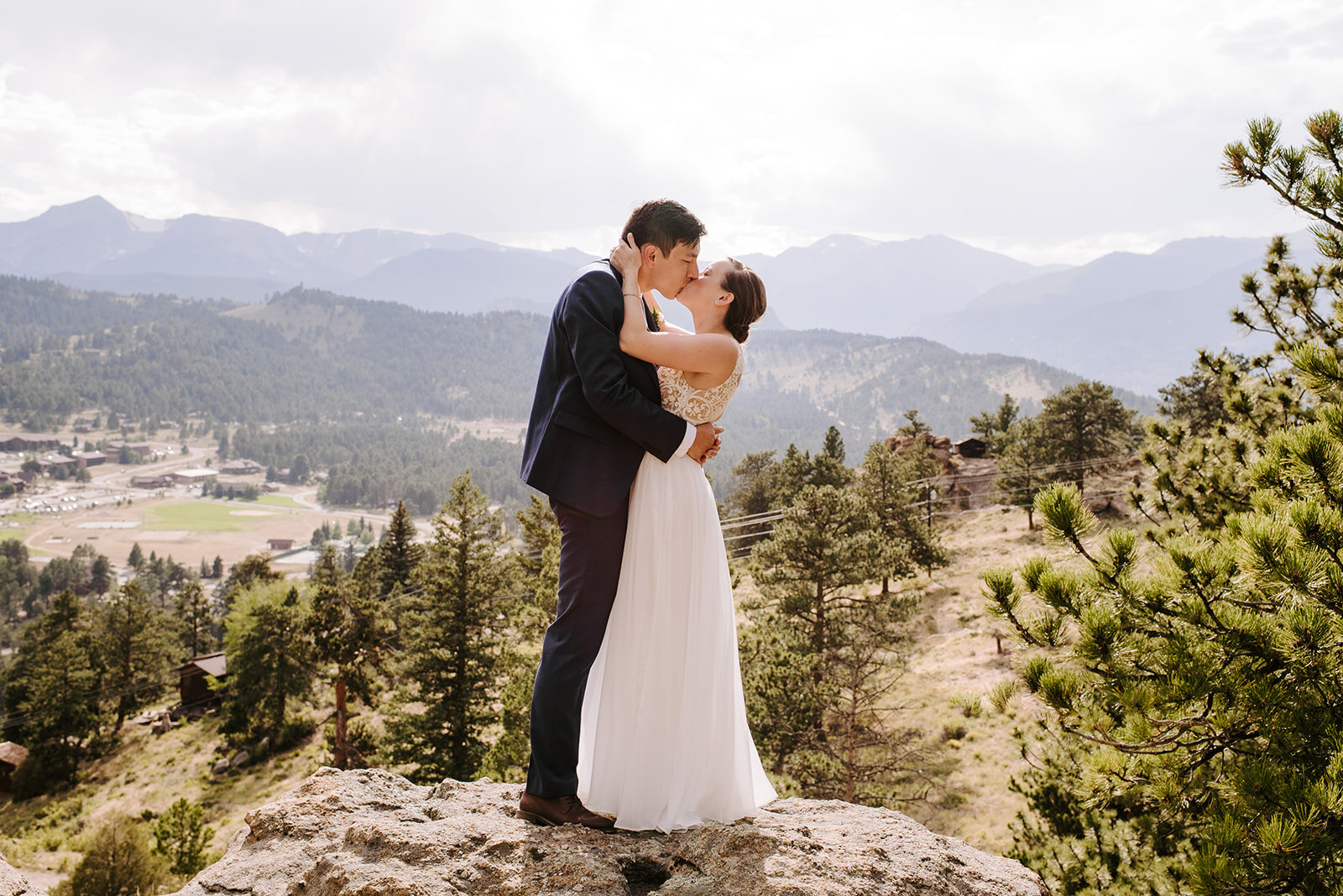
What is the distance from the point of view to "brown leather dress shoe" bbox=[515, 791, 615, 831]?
135 inches

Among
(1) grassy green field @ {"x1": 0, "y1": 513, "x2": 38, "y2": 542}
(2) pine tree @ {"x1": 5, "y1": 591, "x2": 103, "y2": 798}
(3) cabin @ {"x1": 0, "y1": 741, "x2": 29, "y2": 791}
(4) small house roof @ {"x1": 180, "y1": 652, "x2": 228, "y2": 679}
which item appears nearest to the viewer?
(2) pine tree @ {"x1": 5, "y1": 591, "x2": 103, "y2": 798}

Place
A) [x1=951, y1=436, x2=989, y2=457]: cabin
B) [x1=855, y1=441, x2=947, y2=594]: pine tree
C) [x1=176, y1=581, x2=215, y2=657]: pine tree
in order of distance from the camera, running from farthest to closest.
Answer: [x1=951, y1=436, x2=989, y2=457]: cabin < [x1=176, y1=581, x2=215, y2=657]: pine tree < [x1=855, y1=441, x2=947, y2=594]: pine tree

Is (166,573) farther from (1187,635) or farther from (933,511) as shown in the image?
(1187,635)

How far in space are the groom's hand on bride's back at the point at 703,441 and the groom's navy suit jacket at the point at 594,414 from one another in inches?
6.4

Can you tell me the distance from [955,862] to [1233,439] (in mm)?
4675

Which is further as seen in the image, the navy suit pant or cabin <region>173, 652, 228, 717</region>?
cabin <region>173, 652, 228, 717</region>

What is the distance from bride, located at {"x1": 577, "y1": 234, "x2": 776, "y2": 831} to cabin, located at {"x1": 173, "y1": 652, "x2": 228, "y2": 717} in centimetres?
5096

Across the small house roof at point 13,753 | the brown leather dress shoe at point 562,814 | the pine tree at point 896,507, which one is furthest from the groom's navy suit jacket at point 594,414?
the small house roof at point 13,753

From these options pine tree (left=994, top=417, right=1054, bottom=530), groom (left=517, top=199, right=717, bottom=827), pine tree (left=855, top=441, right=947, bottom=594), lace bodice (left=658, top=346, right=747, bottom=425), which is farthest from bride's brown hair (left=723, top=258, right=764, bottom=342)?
pine tree (left=994, top=417, right=1054, bottom=530)

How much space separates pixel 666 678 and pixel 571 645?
1.66 ft

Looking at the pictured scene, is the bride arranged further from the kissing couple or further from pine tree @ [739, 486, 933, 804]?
pine tree @ [739, 486, 933, 804]

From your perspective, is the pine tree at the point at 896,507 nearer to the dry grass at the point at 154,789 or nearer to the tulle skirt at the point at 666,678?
the dry grass at the point at 154,789

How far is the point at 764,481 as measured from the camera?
151 feet

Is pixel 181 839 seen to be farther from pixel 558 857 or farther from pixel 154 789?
pixel 154 789
